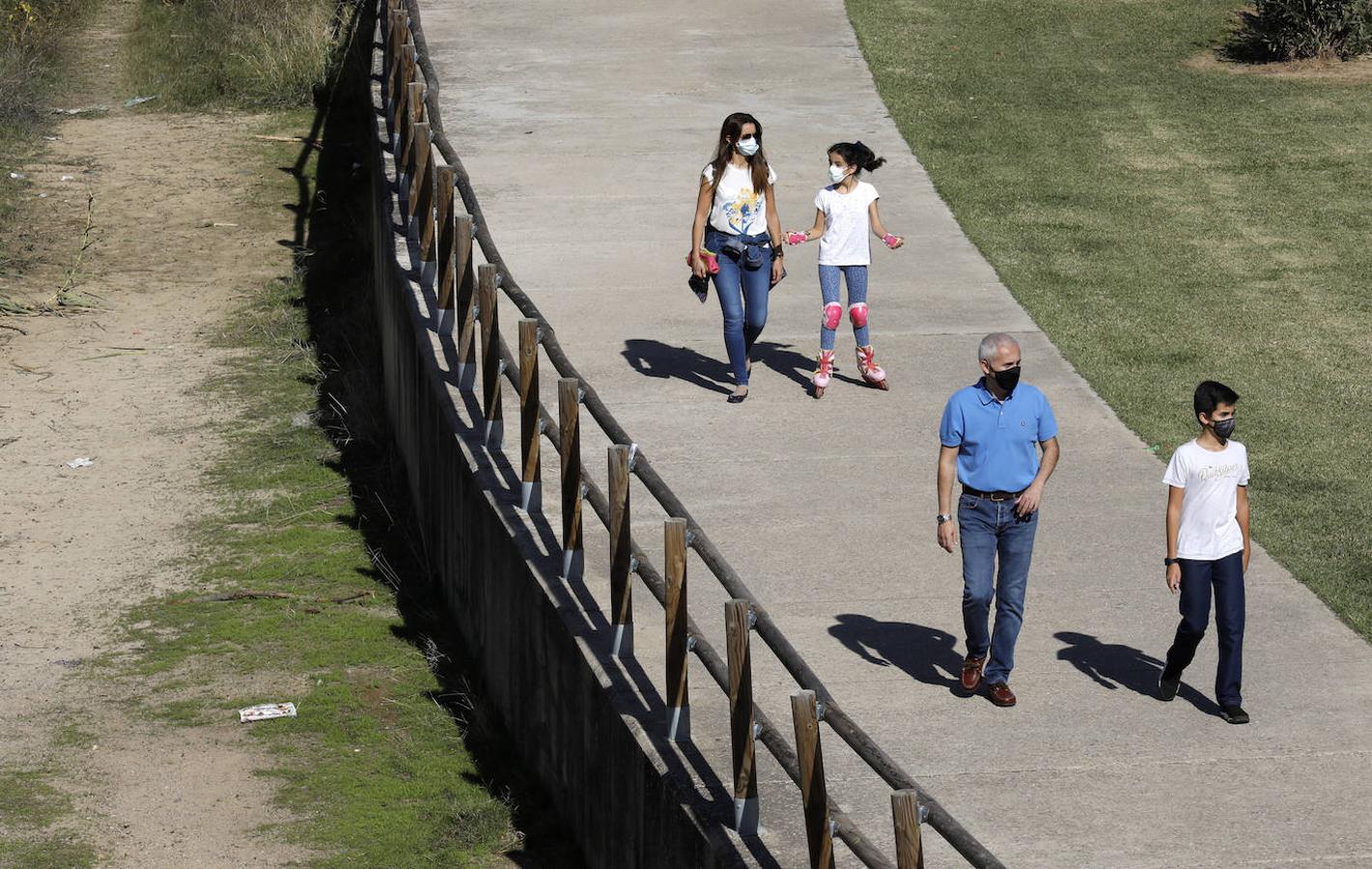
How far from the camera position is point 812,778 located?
18.1 ft

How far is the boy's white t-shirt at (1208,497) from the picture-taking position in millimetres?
7145

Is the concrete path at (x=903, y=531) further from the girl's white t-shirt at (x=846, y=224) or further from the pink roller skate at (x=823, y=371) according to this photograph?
the girl's white t-shirt at (x=846, y=224)

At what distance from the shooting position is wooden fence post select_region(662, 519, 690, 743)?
6637mm

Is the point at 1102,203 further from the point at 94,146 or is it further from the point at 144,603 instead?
→ the point at 94,146

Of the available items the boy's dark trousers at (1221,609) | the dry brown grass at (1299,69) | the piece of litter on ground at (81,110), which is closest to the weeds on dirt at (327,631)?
the boy's dark trousers at (1221,609)

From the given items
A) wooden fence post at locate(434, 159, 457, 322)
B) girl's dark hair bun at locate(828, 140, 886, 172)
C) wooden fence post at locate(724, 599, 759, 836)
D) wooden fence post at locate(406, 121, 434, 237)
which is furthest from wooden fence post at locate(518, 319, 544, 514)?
wooden fence post at locate(406, 121, 434, 237)

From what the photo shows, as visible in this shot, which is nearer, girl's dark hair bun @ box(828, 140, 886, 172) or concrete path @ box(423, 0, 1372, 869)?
concrete path @ box(423, 0, 1372, 869)

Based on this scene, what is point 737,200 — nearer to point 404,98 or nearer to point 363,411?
point 404,98

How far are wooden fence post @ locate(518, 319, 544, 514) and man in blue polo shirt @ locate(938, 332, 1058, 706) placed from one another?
7.47 ft

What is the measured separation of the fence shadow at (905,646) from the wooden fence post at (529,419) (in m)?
1.66

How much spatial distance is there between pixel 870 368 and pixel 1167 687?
421 cm

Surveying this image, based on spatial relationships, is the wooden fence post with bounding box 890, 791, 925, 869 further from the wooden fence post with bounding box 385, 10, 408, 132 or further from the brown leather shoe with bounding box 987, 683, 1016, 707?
the wooden fence post with bounding box 385, 10, 408, 132

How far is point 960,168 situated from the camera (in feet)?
54.3

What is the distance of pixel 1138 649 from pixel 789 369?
13.9ft
